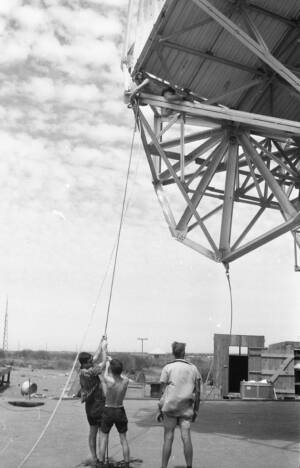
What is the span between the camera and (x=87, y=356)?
880 cm

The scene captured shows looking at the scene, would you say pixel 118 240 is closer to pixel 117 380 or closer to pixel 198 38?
pixel 117 380

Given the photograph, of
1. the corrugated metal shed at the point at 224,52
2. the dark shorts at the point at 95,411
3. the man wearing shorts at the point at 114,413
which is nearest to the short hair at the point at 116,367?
the man wearing shorts at the point at 114,413

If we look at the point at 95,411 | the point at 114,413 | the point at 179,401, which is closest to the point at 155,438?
the point at 95,411

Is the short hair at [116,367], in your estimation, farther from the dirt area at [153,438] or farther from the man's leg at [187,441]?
the dirt area at [153,438]

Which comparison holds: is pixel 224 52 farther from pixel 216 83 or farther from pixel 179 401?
pixel 179 401

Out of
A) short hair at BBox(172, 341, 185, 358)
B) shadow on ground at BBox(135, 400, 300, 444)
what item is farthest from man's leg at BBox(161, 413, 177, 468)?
shadow on ground at BBox(135, 400, 300, 444)

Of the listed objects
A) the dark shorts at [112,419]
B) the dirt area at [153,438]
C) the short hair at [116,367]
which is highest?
the short hair at [116,367]

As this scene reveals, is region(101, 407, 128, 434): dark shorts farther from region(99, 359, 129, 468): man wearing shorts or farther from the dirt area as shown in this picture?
the dirt area

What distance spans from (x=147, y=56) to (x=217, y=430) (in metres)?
8.51

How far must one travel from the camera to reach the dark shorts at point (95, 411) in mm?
8625

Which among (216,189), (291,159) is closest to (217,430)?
(216,189)

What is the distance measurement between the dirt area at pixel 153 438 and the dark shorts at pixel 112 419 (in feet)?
3.00

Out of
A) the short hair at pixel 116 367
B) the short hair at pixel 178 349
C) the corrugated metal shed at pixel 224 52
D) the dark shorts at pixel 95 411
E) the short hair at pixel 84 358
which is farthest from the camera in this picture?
the corrugated metal shed at pixel 224 52

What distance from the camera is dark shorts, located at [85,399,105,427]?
8.62 meters
